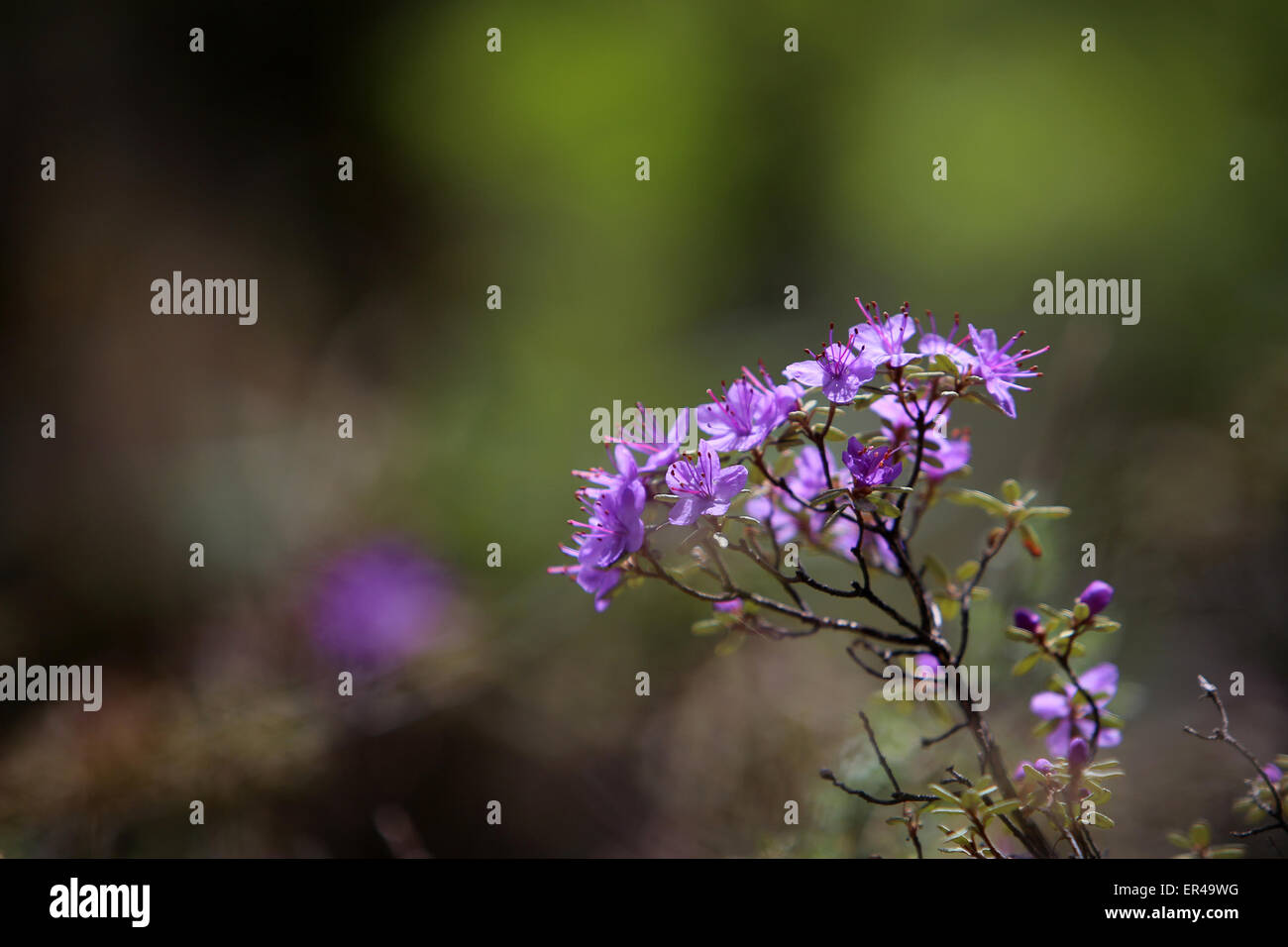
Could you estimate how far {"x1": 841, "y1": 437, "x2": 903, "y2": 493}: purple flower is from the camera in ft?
3.88

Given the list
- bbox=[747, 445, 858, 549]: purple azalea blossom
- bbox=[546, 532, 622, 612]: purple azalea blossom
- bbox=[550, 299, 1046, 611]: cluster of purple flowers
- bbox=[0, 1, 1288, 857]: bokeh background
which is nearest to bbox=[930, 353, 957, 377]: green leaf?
bbox=[550, 299, 1046, 611]: cluster of purple flowers

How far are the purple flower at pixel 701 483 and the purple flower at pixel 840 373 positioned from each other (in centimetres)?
13

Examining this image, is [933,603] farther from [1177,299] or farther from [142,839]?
[1177,299]

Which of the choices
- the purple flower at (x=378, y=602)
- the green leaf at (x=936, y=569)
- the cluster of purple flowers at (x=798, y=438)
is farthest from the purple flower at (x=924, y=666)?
the purple flower at (x=378, y=602)

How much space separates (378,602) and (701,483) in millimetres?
2130

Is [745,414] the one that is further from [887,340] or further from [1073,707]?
[1073,707]

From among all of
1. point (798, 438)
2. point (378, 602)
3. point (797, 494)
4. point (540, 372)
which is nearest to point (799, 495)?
point (797, 494)

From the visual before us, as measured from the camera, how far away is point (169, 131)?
497cm

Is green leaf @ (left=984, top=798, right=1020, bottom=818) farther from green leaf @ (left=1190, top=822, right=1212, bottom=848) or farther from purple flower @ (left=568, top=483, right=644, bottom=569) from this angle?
purple flower @ (left=568, top=483, right=644, bottom=569)

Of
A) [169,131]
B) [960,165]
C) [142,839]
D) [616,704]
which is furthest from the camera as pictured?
[169,131]

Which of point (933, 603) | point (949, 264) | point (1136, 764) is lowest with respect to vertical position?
point (1136, 764)

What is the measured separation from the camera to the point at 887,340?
3.83 ft
